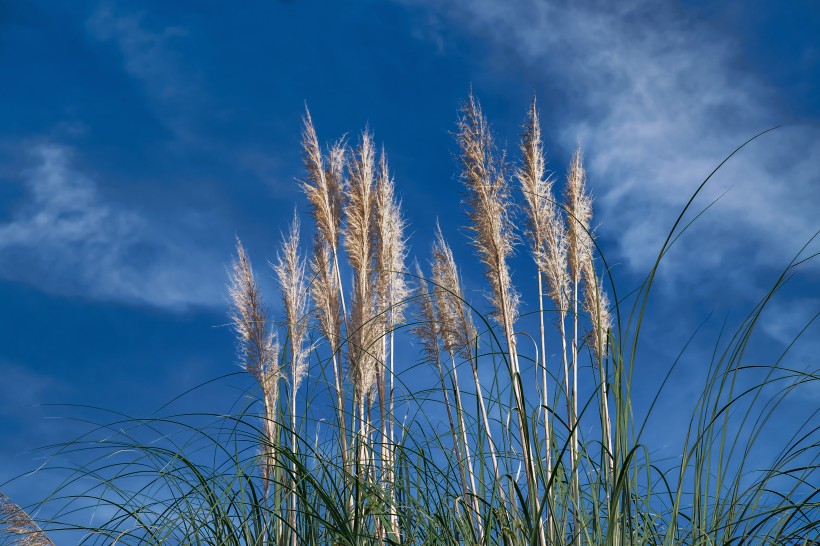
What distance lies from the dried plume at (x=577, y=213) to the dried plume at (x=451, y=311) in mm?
819

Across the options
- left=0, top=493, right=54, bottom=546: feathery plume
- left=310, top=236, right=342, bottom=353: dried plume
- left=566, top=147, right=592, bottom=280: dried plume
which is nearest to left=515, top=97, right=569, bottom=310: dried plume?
left=566, top=147, right=592, bottom=280: dried plume

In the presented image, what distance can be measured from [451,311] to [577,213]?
3.73ft

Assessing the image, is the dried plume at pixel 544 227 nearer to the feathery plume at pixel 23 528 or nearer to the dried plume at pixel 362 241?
the dried plume at pixel 362 241

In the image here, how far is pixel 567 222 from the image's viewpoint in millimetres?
5555

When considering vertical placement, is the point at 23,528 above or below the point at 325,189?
below

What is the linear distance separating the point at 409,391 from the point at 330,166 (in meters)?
4.34

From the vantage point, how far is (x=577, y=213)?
559 cm

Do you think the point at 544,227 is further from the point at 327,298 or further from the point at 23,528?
the point at 23,528

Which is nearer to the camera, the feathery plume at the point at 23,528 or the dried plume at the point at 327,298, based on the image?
the feathery plume at the point at 23,528

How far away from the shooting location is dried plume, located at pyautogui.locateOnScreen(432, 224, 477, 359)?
5.60 m

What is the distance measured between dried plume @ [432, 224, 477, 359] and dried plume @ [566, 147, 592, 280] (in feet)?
2.69

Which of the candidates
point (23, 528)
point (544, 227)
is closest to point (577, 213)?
point (544, 227)

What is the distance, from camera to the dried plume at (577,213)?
5355 mm

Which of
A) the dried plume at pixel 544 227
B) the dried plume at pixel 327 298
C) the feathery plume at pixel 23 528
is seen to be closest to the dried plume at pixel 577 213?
the dried plume at pixel 544 227
